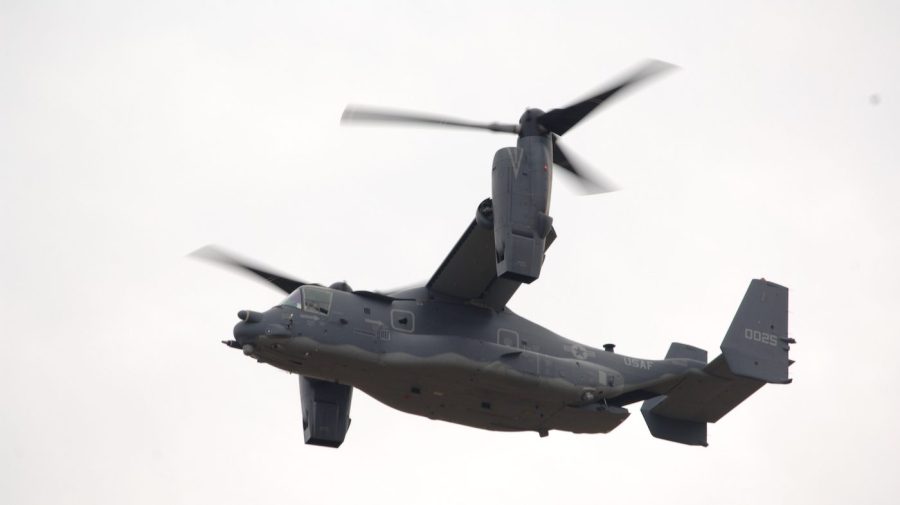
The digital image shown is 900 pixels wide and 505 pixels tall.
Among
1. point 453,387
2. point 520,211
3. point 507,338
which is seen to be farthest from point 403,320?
point 520,211

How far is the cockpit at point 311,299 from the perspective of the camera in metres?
31.1

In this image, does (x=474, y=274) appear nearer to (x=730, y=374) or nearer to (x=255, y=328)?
(x=255, y=328)

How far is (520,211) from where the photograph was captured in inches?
1198

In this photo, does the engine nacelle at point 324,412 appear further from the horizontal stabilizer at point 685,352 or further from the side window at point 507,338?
the horizontal stabilizer at point 685,352

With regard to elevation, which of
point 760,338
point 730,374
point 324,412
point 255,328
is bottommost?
point 324,412

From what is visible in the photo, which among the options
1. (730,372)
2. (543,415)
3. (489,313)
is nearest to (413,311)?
(489,313)

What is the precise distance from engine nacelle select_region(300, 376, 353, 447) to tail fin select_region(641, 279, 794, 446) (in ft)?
24.2

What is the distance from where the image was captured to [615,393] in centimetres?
3372

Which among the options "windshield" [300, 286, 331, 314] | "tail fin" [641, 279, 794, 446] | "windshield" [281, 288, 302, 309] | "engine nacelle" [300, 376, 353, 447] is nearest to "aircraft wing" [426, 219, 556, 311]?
"windshield" [300, 286, 331, 314]

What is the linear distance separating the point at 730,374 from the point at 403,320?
8.23 meters

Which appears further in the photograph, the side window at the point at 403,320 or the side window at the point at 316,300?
the side window at the point at 403,320

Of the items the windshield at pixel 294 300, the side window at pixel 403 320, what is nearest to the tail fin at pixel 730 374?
the side window at pixel 403 320

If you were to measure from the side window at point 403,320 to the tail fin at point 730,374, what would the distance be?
6907 mm

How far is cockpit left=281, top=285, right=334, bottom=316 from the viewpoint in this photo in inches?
1225
